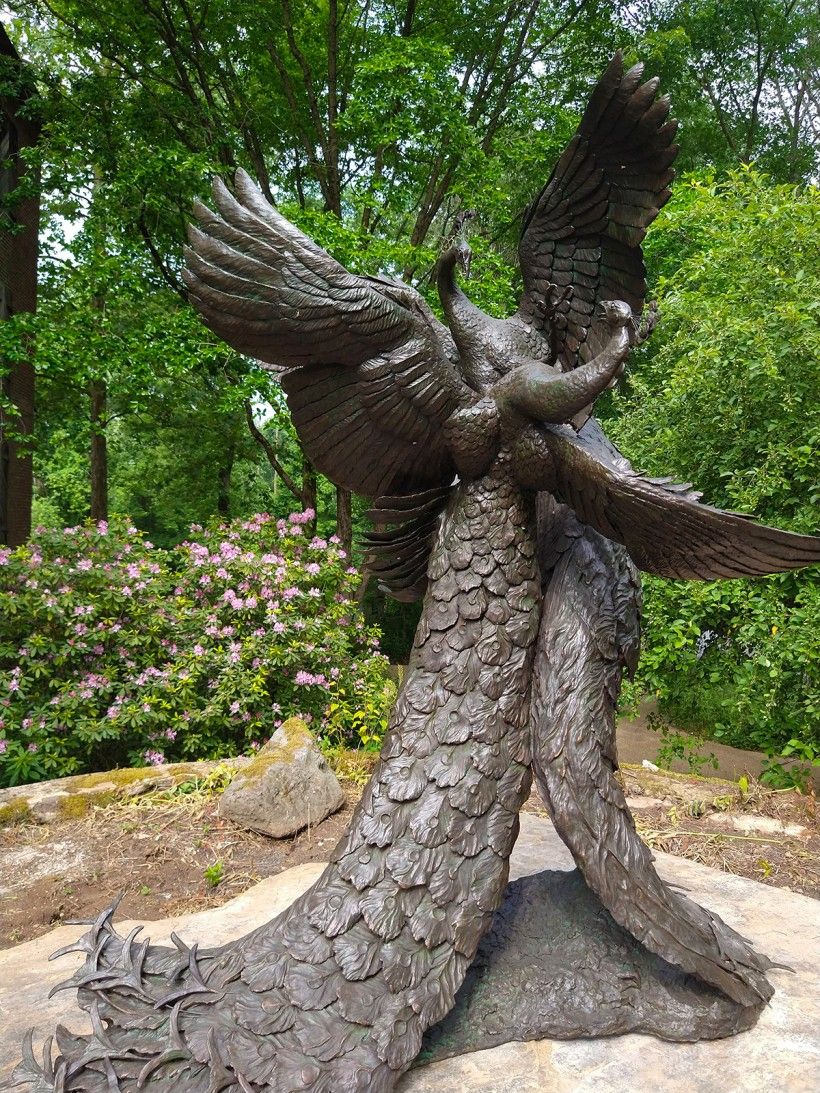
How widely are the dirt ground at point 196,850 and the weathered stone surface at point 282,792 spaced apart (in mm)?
79

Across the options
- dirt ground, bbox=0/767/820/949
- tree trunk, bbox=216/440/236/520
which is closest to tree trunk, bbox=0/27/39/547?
tree trunk, bbox=216/440/236/520

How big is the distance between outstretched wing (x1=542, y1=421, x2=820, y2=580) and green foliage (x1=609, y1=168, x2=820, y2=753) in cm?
251

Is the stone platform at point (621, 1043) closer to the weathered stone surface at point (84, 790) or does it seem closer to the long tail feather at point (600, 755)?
the long tail feather at point (600, 755)

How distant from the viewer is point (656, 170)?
2.37 meters

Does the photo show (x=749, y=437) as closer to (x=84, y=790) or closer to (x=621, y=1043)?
(x=621, y=1043)

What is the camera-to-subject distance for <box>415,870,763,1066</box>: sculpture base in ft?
7.39

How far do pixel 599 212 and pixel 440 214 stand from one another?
10.6 meters

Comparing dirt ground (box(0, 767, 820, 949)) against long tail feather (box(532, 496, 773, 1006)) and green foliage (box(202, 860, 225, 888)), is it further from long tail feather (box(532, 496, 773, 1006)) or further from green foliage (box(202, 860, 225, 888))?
long tail feather (box(532, 496, 773, 1006))

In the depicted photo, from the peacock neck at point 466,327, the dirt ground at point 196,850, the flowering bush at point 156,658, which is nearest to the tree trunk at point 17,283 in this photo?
the flowering bush at point 156,658

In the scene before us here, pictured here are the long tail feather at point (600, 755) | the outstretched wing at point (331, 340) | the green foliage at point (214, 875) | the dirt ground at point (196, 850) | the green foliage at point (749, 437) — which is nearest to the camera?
the outstretched wing at point (331, 340)

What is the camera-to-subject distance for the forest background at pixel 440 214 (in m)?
4.94

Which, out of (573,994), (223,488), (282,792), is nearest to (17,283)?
(223,488)

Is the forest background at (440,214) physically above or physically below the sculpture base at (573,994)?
above

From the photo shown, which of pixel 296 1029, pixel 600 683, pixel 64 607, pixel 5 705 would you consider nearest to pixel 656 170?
pixel 600 683
